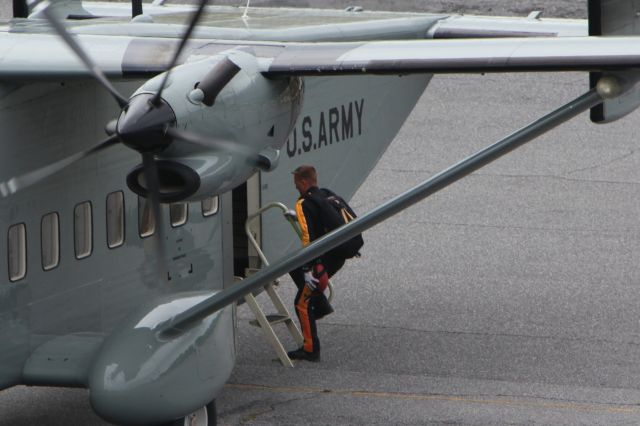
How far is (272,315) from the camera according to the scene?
460 inches

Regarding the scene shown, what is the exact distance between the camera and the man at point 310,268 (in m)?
10.9

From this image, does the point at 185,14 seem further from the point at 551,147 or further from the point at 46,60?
the point at 551,147

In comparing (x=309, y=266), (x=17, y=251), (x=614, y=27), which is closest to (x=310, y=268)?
(x=309, y=266)

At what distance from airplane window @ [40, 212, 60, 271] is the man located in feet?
7.57

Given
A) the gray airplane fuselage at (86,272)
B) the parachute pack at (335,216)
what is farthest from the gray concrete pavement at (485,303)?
the gray airplane fuselage at (86,272)

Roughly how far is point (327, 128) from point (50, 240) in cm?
364

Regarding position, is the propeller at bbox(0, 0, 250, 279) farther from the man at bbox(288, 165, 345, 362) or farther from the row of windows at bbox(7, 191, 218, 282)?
the man at bbox(288, 165, 345, 362)

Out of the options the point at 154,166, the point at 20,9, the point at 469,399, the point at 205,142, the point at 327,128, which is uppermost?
the point at 20,9

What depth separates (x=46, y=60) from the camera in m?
8.73

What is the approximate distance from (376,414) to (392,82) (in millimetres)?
4087

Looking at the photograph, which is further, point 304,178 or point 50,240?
point 304,178

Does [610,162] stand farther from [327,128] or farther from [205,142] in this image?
[205,142]

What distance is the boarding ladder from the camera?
11055mm

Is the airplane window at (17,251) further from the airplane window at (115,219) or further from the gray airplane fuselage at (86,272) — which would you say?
the airplane window at (115,219)
